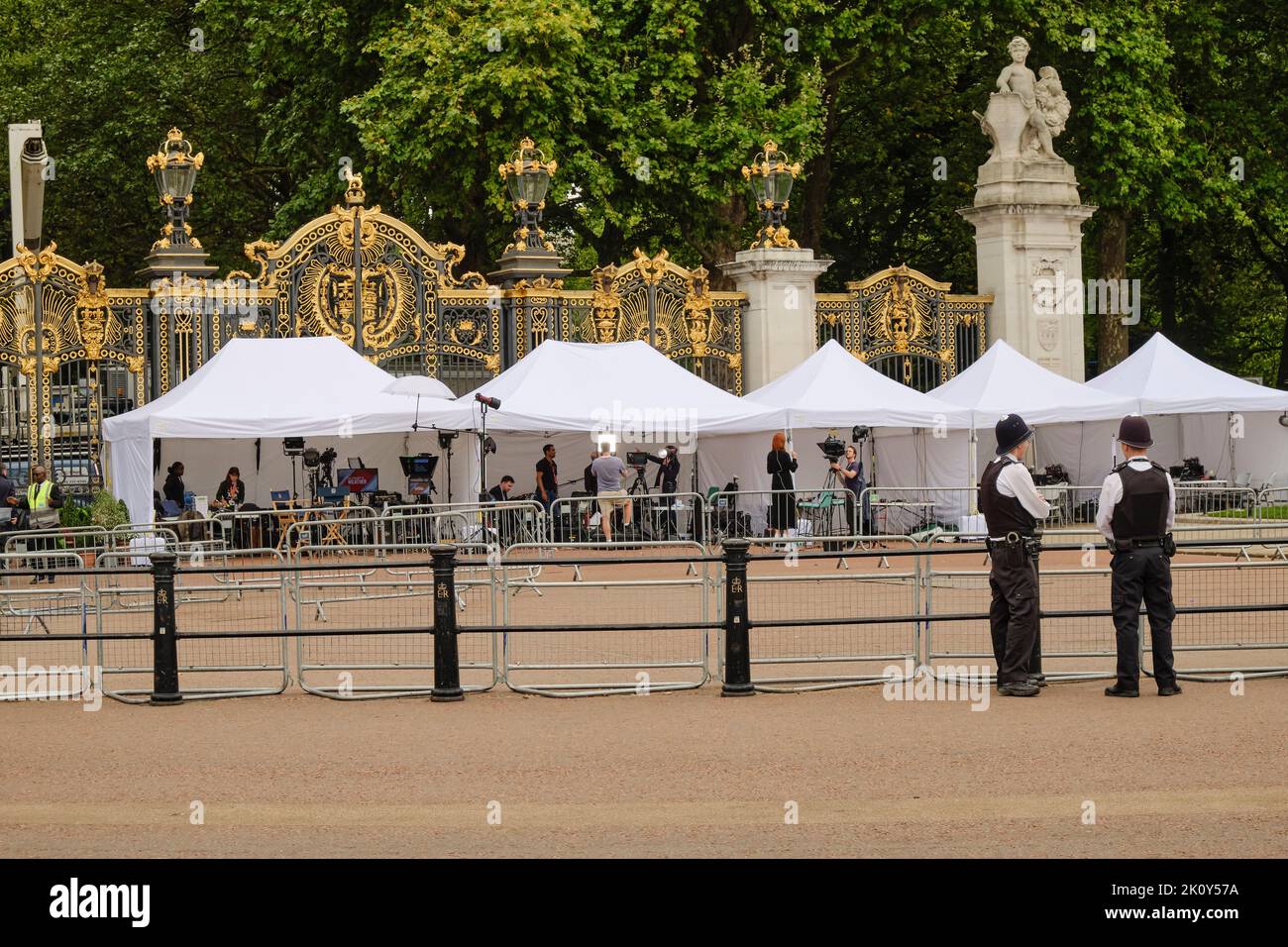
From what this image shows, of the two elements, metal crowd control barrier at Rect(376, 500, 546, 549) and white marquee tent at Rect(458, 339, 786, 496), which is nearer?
metal crowd control barrier at Rect(376, 500, 546, 549)

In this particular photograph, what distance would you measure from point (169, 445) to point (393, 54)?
27.0 feet

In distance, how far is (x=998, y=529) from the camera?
12.2 m

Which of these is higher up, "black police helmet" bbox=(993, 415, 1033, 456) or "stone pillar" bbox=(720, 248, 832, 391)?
"stone pillar" bbox=(720, 248, 832, 391)

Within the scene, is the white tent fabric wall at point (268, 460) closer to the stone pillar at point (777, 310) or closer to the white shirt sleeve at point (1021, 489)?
the stone pillar at point (777, 310)

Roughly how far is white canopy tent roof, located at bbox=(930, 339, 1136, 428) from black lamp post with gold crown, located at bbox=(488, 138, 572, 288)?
21.1 ft

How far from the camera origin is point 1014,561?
12062 millimetres

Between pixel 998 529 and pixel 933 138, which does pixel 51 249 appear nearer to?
pixel 998 529

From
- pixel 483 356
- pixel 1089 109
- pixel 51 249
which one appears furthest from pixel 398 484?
pixel 1089 109

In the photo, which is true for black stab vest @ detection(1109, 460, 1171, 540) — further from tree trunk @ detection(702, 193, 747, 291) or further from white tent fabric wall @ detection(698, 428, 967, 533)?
tree trunk @ detection(702, 193, 747, 291)

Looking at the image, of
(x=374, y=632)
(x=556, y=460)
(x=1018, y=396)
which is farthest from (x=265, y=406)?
(x=374, y=632)

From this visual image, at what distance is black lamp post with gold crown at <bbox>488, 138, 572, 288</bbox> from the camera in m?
29.0

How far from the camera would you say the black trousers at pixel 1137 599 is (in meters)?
12.1

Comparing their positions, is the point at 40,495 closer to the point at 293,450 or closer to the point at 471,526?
the point at 293,450

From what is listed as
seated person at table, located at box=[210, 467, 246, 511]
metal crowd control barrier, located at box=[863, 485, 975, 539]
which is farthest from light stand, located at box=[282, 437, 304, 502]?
metal crowd control barrier, located at box=[863, 485, 975, 539]
